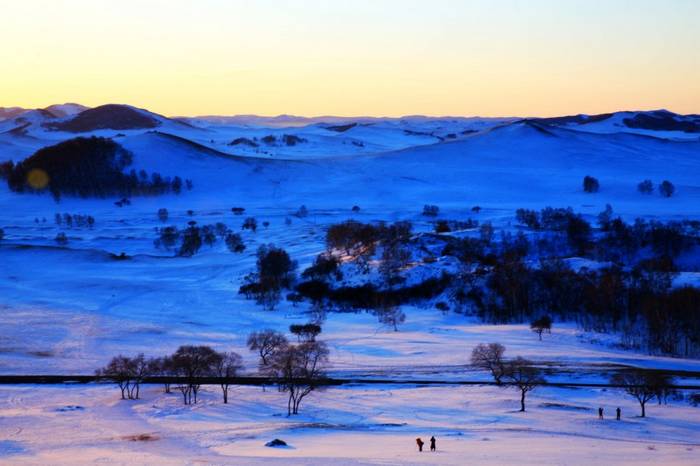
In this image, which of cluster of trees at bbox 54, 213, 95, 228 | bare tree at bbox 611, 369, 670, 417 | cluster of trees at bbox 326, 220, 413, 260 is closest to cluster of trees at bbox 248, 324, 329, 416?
bare tree at bbox 611, 369, 670, 417

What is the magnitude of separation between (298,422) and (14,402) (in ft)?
49.5

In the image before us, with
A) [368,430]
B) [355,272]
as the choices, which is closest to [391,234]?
[355,272]

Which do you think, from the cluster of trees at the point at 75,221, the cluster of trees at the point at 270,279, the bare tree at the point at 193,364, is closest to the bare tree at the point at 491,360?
the bare tree at the point at 193,364

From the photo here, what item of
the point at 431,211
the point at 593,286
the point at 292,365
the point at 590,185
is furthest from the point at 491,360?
the point at 590,185

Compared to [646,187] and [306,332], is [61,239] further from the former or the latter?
[646,187]

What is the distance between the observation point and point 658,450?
1071 inches

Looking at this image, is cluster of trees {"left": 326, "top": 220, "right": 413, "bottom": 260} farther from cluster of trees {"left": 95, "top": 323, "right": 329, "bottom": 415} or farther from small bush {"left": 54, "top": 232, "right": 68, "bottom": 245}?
cluster of trees {"left": 95, "top": 323, "right": 329, "bottom": 415}

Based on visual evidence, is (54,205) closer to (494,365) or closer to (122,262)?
(122,262)

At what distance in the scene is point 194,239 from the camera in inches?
4102

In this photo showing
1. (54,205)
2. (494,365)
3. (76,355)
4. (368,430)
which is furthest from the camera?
(54,205)

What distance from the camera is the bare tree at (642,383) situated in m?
35.7

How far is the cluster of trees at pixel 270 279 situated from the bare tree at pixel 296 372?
2642 centimetres

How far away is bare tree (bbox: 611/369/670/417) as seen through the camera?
35.7 m

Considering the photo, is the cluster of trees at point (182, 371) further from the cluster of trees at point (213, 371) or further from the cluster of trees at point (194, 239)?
the cluster of trees at point (194, 239)
